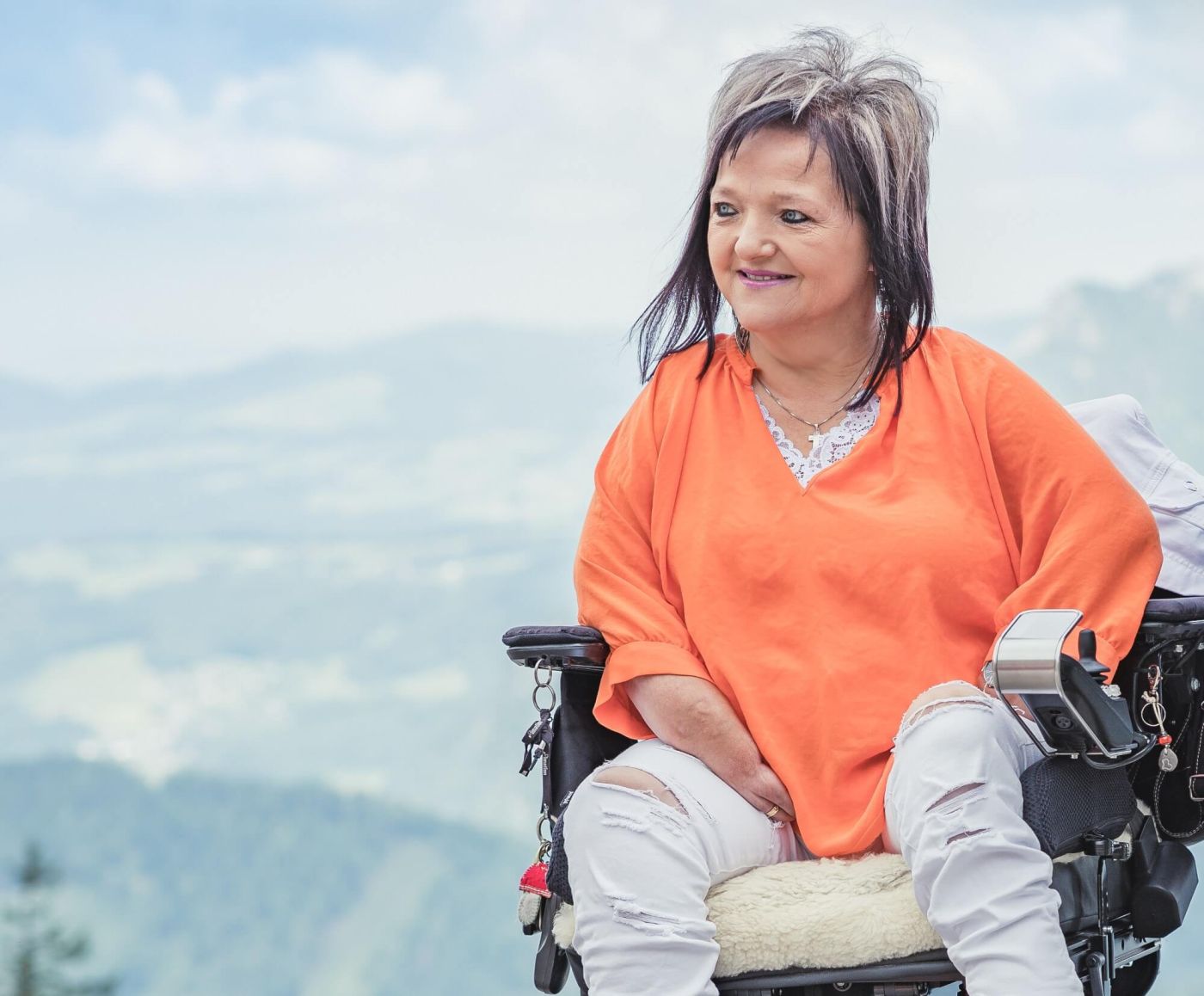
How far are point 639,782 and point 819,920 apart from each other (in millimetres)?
214

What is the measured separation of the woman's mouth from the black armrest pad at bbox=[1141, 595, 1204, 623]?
0.50 meters

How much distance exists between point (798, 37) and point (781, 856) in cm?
89

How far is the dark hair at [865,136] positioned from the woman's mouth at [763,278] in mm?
103

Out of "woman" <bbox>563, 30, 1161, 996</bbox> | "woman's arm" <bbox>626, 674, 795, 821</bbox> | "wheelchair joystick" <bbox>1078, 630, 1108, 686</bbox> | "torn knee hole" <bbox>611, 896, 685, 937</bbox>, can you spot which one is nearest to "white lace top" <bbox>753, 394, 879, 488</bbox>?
"woman" <bbox>563, 30, 1161, 996</bbox>

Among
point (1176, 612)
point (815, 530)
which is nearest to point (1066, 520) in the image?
point (1176, 612)

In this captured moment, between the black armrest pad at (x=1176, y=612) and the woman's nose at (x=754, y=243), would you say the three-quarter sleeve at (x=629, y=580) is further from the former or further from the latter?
the black armrest pad at (x=1176, y=612)

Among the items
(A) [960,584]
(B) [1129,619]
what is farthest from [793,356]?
(B) [1129,619]

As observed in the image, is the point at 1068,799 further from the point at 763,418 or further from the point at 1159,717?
the point at 763,418

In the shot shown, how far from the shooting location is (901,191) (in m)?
1.66

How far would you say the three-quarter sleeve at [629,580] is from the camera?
5.27 feet

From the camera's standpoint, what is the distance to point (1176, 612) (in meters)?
1.51

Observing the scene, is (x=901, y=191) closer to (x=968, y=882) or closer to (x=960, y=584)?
(x=960, y=584)

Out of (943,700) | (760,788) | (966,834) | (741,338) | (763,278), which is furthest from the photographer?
(741,338)

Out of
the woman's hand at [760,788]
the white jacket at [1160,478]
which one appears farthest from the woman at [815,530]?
the white jacket at [1160,478]
